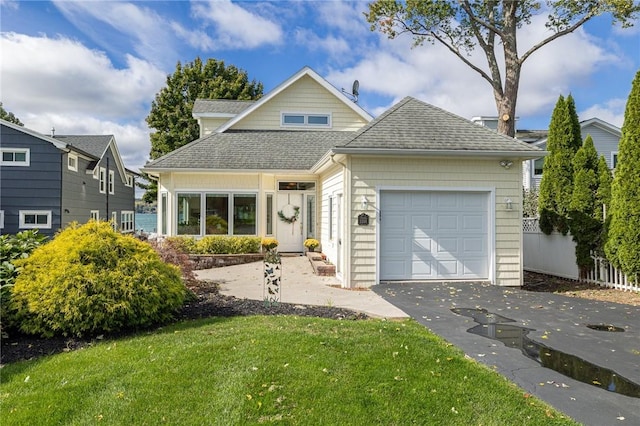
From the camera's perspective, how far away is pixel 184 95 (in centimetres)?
3372

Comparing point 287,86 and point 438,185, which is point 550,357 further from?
point 287,86

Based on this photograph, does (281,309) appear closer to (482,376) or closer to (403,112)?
(482,376)

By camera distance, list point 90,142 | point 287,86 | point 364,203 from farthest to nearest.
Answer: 1. point 90,142
2. point 287,86
3. point 364,203

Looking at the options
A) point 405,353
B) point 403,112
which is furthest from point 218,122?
point 405,353

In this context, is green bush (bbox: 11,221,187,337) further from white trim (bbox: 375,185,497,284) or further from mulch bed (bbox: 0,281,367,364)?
white trim (bbox: 375,185,497,284)

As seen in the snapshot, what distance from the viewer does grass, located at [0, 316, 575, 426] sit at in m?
3.28

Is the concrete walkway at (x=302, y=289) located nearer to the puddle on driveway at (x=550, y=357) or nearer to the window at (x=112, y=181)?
the puddle on driveway at (x=550, y=357)

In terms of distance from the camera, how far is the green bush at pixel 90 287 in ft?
17.4

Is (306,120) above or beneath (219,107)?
beneath

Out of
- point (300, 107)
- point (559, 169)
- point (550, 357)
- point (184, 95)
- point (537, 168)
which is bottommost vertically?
point (550, 357)

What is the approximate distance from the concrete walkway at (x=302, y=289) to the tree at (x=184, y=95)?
23143mm

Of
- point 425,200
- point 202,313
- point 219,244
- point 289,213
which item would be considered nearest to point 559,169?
point 425,200

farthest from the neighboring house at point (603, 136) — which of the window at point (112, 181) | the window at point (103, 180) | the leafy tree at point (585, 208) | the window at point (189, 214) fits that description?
the window at point (112, 181)

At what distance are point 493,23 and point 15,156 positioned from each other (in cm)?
2086
